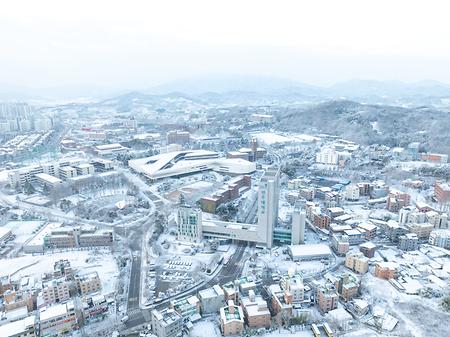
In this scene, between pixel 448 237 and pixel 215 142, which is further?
pixel 215 142

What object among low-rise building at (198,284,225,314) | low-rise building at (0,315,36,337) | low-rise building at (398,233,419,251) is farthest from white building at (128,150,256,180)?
low-rise building at (0,315,36,337)

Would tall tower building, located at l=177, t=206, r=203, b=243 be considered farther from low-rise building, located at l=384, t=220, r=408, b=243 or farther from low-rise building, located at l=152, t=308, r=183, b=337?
low-rise building, located at l=384, t=220, r=408, b=243

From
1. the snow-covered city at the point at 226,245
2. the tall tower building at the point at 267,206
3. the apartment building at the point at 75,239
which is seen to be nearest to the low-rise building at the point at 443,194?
the snow-covered city at the point at 226,245

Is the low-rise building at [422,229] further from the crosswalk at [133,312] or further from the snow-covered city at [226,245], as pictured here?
the crosswalk at [133,312]

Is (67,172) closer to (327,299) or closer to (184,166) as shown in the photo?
(184,166)

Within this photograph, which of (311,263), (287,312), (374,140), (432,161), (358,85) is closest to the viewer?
(287,312)

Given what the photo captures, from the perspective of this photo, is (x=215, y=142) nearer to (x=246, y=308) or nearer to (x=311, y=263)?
(x=311, y=263)

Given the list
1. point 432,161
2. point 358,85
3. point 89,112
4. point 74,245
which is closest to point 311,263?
point 74,245
